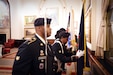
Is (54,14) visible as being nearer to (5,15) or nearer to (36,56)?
(5,15)

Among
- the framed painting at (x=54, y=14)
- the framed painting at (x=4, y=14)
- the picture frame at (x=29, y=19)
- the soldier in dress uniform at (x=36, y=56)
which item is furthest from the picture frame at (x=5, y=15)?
the soldier in dress uniform at (x=36, y=56)

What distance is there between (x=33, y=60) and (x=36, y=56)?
56 mm

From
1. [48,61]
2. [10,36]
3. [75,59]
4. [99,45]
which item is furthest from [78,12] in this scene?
[48,61]

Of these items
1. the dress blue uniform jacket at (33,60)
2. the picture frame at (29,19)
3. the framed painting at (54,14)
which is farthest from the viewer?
the picture frame at (29,19)

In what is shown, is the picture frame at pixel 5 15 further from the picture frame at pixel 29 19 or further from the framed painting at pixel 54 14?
the framed painting at pixel 54 14

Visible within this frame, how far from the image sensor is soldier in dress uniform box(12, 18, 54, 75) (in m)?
1.91

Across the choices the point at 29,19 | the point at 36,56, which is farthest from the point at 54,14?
the point at 36,56

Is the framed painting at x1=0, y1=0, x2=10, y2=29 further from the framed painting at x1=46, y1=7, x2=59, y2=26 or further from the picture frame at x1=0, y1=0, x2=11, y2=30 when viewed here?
the framed painting at x1=46, y1=7, x2=59, y2=26

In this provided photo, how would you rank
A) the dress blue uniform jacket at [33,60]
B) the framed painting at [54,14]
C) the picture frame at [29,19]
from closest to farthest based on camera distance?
1. the dress blue uniform jacket at [33,60]
2. the framed painting at [54,14]
3. the picture frame at [29,19]

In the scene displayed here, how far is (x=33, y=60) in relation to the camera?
2.00m

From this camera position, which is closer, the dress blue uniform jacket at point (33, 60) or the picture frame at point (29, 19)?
the dress blue uniform jacket at point (33, 60)

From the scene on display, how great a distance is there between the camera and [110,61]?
355cm

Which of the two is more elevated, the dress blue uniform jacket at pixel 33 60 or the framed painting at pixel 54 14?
the framed painting at pixel 54 14

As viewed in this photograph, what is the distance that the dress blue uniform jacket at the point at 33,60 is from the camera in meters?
1.90
